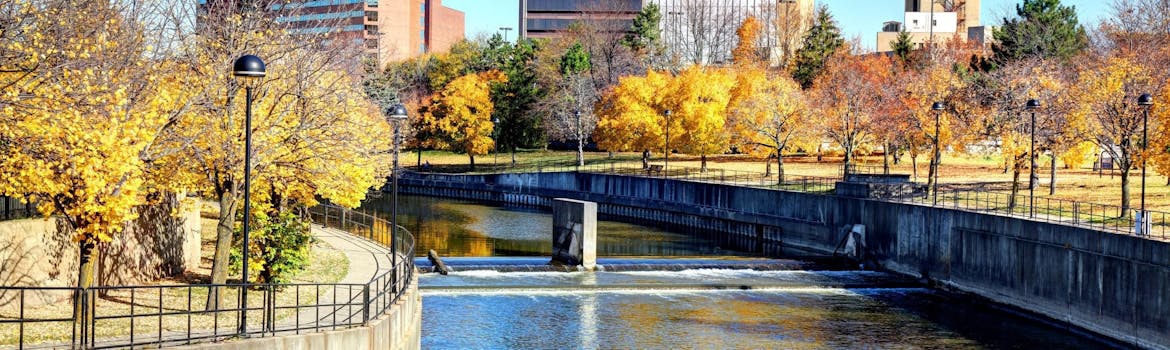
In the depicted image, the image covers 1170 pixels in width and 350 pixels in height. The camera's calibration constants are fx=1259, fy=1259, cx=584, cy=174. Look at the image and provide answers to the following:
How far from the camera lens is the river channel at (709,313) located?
3469 centimetres

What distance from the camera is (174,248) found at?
32.2 m

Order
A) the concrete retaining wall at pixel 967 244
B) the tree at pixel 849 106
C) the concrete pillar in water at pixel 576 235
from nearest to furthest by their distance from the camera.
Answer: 1. the concrete retaining wall at pixel 967 244
2. the concrete pillar in water at pixel 576 235
3. the tree at pixel 849 106

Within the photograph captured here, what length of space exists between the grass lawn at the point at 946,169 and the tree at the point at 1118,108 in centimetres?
238

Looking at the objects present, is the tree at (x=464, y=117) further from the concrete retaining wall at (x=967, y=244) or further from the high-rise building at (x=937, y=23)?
the high-rise building at (x=937, y=23)

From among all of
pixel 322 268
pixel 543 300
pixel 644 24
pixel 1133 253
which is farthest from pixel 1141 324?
pixel 644 24

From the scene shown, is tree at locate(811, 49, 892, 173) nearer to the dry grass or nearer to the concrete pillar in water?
the concrete pillar in water

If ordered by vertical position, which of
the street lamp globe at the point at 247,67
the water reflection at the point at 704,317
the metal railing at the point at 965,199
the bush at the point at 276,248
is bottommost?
the water reflection at the point at 704,317

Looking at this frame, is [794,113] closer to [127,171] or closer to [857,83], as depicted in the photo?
[857,83]

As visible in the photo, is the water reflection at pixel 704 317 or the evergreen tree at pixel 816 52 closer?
the water reflection at pixel 704 317

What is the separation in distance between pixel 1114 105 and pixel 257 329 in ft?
132

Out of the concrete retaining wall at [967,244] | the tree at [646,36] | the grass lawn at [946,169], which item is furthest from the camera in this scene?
the tree at [646,36]

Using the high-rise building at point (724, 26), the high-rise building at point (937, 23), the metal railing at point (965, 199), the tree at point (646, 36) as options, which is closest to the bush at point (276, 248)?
the metal railing at point (965, 199)

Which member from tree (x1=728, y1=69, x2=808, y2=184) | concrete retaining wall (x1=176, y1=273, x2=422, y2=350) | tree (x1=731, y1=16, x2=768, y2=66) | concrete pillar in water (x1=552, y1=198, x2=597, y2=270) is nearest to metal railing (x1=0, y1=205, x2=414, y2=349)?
concrete retaining wall (x1=176, y1=273, x2=422, y2=350)

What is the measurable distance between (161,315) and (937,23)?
142398 millimetres
